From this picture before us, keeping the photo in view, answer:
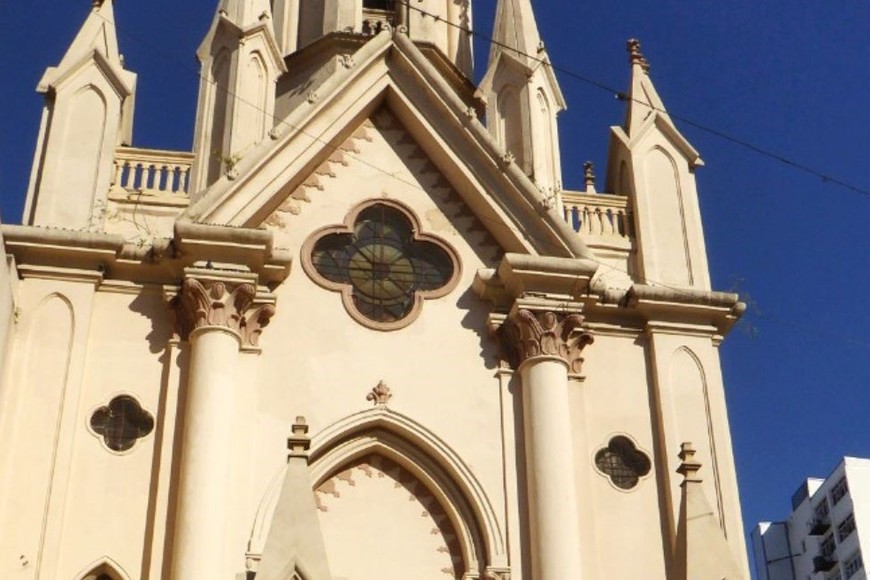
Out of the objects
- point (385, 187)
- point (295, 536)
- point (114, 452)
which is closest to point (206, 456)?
point (114, 452)

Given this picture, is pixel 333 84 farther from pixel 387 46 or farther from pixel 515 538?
pixel 515 538

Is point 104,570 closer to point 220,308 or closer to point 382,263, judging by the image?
point 220,308

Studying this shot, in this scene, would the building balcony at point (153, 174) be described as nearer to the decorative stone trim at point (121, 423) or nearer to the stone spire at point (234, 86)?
the stone spire at point (234, 86)

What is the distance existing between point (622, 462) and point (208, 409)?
5.20 metres

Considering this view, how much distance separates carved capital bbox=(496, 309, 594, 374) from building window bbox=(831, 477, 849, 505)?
42.9m

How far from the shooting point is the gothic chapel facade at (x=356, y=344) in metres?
15.2

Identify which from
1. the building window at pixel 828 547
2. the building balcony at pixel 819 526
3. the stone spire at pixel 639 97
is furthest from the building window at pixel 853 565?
the stone spire at pixel 639 97

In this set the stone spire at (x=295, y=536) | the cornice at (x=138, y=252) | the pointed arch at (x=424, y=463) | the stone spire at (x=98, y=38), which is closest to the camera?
the stone spire at (x=295, y=536)

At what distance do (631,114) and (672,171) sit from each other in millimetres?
1081

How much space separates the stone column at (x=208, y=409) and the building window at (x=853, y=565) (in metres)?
44.8

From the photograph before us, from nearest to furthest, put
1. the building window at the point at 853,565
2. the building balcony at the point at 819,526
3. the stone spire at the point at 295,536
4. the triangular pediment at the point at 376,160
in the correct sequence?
the stone spire at the point at 295,536 → the triangular pediment at the point at 376,160 → the building window at the point at 853,565 → the building balcony at the point at 819,526

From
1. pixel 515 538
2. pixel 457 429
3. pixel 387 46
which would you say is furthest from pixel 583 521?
pixel 387 46

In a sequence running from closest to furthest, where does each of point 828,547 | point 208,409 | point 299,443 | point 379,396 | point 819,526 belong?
1. point 299,443
2. point 208,409
3. point 379,396
4. point 828,547
5. point 819,526

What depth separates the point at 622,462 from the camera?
16.8 meters
